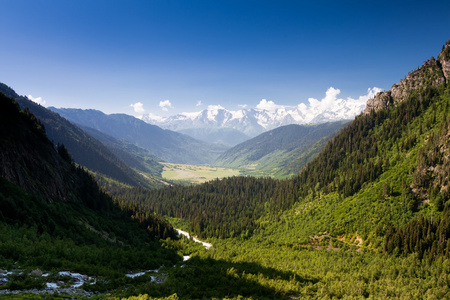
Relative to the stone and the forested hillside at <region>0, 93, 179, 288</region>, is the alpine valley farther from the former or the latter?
the forested hillside at <region>0, 93, 179, 288</region>

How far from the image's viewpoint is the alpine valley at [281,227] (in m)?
35.2

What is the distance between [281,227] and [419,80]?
517 ft

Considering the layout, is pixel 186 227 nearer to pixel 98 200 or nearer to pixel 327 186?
pixel 98 200

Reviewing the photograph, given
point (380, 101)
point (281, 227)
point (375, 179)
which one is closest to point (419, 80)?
point (380, 101)

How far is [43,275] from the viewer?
1035 inches

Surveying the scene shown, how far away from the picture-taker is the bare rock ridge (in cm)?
15425

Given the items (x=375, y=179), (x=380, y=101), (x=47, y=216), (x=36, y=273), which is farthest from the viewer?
(x=380, y=101)

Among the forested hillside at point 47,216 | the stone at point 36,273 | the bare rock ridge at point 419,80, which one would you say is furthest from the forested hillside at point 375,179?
the stone at point 36,273

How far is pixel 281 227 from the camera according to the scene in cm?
14850

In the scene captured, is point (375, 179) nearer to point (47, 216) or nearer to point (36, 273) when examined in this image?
point (36, 273)

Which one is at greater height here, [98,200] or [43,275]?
[43,275]

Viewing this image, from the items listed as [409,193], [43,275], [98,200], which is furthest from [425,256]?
[98,200]

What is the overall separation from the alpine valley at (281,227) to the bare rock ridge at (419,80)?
96 cm

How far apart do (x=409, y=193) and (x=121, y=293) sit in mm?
128396
